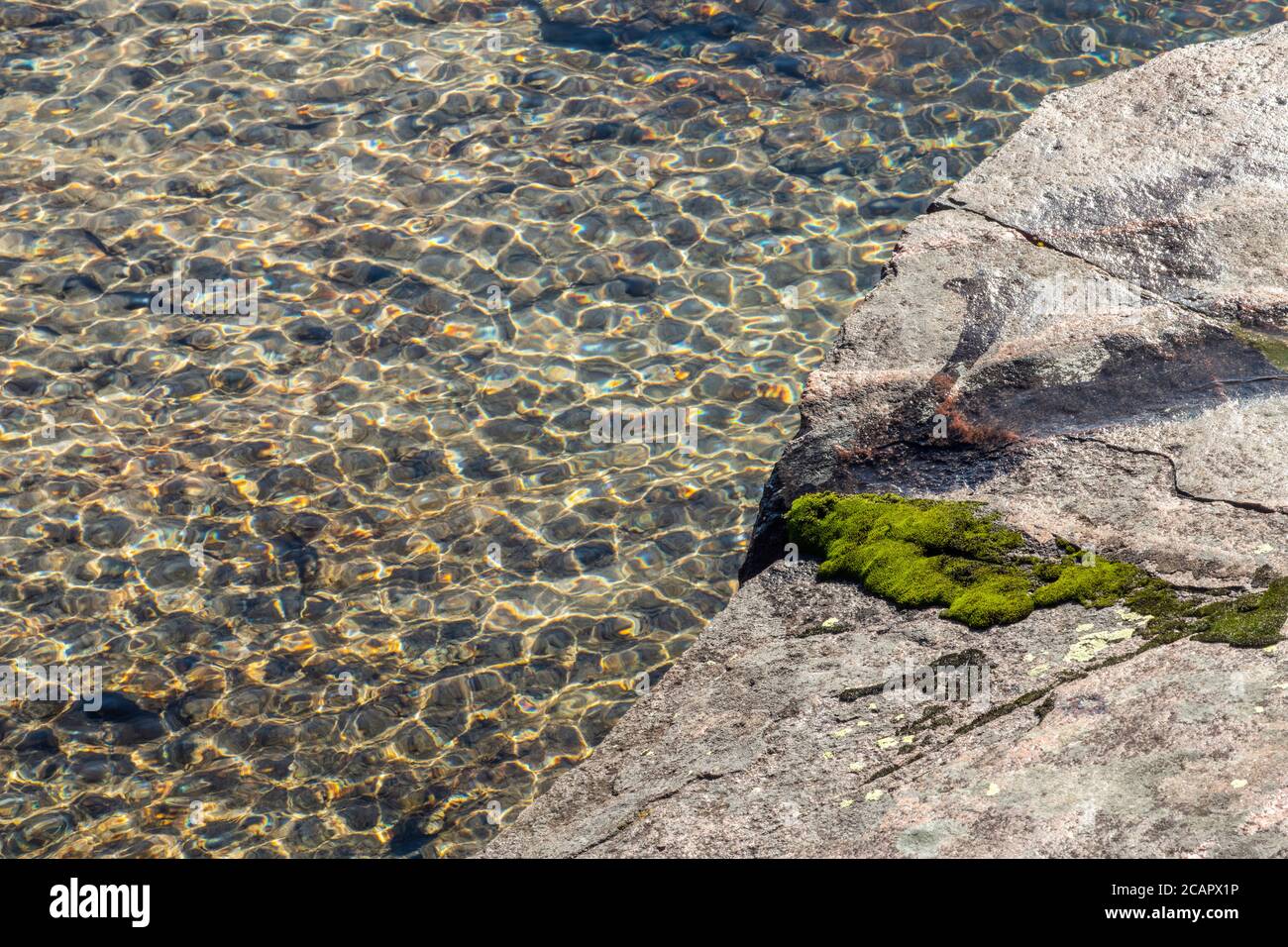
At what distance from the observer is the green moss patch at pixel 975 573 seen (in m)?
4.39

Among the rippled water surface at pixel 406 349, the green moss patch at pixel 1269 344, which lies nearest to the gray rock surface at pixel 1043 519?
the green moss patch at pixel 1269 344

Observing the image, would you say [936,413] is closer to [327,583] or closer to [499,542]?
[499,542]

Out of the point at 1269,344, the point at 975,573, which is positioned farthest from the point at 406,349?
the point at 1269,344

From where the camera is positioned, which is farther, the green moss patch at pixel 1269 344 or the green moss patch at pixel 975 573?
the green moss patch at pixel 1269 344

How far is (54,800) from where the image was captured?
6215mm

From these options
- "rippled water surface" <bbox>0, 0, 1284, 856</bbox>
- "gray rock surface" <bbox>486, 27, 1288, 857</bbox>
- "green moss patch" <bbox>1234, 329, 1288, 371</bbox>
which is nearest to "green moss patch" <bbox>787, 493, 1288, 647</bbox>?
"gray rock surface" <bbox>486, 27, 1288, 857</bbox>

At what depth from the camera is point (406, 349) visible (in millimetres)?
8852

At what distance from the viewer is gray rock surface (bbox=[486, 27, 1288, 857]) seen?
153 inches

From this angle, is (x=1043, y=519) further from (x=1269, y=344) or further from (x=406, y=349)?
(x=406, y=349)

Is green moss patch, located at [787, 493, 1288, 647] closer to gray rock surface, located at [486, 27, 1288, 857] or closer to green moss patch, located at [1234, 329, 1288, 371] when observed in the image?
gray rock surface, located at [486, 27, 1288, 857]

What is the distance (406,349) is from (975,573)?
499cm

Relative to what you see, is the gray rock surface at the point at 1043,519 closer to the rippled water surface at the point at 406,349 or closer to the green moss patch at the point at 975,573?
the green moss patch at the point at 975,573

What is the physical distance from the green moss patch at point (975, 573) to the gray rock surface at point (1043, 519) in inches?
3.3

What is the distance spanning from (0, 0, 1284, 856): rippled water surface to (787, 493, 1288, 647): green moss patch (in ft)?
5.73
